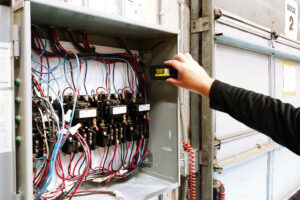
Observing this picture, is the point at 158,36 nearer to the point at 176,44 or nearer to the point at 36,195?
the point at 176,44

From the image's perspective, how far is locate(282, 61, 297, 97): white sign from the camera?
2.42 metres

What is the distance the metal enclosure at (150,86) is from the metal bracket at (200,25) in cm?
44

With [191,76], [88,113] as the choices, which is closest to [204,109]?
[191,76]

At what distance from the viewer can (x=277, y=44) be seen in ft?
7.47

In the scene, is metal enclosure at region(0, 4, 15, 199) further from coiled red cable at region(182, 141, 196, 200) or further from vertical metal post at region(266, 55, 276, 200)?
vertical metal post at region(266, 55, 276, 200)

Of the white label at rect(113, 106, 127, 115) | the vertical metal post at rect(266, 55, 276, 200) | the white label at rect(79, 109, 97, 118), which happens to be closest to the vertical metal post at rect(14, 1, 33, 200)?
the white label at rect(79, 109, 97, 118)

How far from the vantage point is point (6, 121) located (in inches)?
26.3

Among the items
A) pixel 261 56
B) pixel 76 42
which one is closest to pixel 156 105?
pixel 76 42

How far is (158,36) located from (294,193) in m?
2.46

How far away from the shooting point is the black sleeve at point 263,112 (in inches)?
30.6

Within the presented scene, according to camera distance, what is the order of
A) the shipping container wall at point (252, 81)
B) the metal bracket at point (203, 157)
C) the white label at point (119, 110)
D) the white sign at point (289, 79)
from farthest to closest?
the white sign at point (289, 79) → the shipping container wall at point (252, 81) → the metal bracket at point (203, 157) → the white label at point (119, 110)

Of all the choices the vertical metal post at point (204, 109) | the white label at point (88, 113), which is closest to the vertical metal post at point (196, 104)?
the vertical metal post at point (204, 109)

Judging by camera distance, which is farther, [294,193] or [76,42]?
[294,193]

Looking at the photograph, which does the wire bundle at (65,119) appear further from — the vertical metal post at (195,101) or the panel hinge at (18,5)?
the vertical metal post at (195,101)
